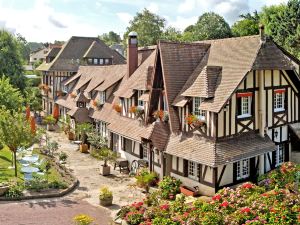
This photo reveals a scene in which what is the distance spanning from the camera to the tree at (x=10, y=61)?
2032 inches

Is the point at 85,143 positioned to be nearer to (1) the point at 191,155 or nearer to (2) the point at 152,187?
(2) the point at 152,187

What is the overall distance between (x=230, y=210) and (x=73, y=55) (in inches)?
1687

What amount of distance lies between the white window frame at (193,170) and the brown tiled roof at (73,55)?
1292 inches

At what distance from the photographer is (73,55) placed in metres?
55.3

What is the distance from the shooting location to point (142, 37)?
234ft

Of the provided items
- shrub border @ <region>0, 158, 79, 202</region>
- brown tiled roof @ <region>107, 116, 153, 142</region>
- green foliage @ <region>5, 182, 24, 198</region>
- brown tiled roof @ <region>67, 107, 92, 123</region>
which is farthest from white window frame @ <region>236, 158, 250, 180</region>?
brown tiled roof @ <region>67, 107, 92, 123</region>

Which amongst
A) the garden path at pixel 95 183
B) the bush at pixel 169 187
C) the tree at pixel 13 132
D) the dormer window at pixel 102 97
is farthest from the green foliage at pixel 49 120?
the bush at pixel 169 187

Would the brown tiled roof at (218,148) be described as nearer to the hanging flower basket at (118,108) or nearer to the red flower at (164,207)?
the red flower at (164,207)

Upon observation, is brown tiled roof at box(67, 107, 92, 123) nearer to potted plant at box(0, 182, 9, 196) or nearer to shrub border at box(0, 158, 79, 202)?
shrub border at box(0, 158, 79, 202)

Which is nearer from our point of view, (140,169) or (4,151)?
(140,169)

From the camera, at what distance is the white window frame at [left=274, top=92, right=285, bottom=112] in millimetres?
25344

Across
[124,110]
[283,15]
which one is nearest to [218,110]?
[124,110]

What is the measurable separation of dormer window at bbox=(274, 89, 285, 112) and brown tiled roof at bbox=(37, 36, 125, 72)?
108 ft

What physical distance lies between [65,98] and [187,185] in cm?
2758
